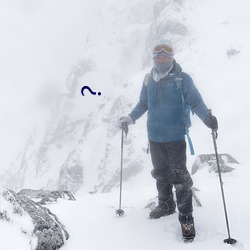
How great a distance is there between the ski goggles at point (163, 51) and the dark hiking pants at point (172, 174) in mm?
1374

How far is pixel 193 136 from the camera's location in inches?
3086

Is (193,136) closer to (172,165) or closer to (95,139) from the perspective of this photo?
(95,139)

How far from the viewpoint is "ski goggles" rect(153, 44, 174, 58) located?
604cm

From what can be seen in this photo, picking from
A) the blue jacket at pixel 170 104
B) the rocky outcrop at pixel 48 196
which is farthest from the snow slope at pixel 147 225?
the blue jacket at pixel 170 104

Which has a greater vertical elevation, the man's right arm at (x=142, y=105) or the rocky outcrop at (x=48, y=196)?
the man's right arm at (x=142, y=105)

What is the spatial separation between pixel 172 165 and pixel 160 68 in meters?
1.53

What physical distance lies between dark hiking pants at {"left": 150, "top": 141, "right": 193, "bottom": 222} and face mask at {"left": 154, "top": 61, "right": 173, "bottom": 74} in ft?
3.77

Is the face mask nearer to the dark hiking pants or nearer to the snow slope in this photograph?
the dark hiking pants

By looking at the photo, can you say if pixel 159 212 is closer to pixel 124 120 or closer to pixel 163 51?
pixel 124 120

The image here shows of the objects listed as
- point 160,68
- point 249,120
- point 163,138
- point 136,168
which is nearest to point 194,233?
point 163,138

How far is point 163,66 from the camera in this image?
20.0ft

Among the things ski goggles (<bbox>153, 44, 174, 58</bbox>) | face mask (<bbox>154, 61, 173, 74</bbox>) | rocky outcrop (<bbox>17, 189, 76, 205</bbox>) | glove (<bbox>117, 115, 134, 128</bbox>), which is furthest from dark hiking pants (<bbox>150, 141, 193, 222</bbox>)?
rocky outcrop (<bbox>17, 189, 76, 205</bbox>)

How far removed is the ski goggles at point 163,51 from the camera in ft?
19.8

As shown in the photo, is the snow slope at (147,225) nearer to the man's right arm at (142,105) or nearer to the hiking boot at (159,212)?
the hiking boot at (159,212)
